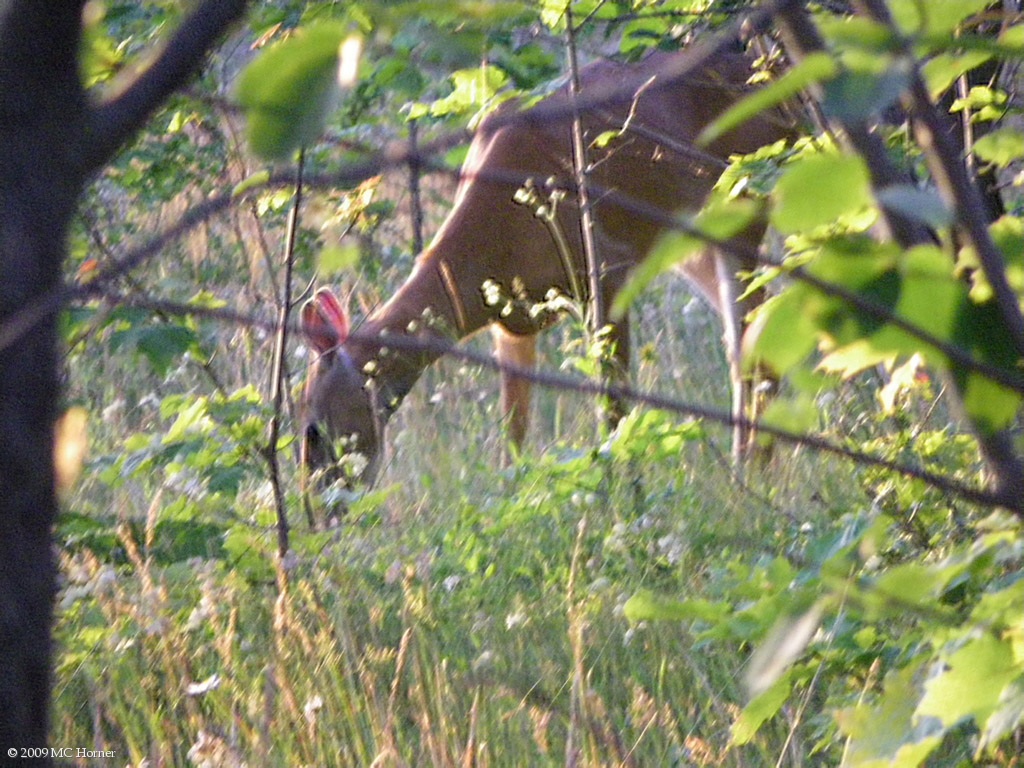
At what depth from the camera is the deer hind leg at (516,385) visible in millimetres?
4961

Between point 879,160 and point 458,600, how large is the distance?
2225 mm

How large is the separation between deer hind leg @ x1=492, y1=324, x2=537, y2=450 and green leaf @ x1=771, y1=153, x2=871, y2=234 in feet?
13.0

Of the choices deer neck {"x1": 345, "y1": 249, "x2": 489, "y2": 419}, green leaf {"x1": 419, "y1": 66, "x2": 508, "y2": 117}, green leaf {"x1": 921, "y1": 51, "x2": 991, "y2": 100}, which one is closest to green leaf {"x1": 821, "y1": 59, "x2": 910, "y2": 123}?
green leaf {"x1": 921, "y1": 51, "x2": 991, "y2": 100}

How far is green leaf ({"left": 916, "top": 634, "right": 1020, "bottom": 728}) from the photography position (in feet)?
3.14

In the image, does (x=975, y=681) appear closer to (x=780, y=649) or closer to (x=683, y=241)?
(x=780, y=649)

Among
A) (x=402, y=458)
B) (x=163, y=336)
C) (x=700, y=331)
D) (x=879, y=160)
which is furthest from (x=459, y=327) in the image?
(x=879, y=160)

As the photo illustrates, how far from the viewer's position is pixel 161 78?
1.99ft

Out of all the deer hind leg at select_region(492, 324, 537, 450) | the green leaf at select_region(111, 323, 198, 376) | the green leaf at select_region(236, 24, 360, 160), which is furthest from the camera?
the deer hind leg at select_region(492, 324, 537, 450)

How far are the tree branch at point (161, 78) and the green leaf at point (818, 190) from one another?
0.25 meters

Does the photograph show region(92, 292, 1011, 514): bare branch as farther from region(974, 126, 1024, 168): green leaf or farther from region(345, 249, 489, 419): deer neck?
region(345, 249, 489, 419): deer neck

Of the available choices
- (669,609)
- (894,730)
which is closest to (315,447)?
(669,609)

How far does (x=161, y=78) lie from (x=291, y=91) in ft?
0.25

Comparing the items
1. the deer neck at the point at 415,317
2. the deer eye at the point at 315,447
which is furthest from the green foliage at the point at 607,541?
the deer neck at the point at 415,317

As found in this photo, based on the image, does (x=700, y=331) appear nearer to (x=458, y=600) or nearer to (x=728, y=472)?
(x=728, y=472)
